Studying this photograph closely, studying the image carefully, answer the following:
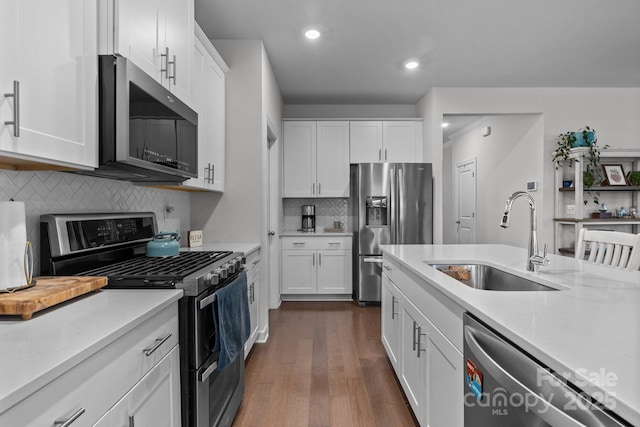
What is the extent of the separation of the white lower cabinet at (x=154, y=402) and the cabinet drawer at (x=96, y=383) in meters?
0.03

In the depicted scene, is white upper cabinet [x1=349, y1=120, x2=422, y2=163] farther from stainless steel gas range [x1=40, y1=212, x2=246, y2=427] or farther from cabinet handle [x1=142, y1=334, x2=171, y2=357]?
cabinet handle [x1=142, y1=334, x2=171, y2=357]

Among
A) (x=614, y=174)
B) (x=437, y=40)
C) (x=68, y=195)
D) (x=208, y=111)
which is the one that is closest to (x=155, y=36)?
(x=68, y=195)

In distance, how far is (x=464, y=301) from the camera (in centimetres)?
116

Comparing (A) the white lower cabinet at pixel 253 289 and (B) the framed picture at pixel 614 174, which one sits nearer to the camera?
(A) the white lower cabinet at pixel 253 289

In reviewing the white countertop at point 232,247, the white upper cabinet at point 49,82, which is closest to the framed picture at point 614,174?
the white countertop at point 232,247

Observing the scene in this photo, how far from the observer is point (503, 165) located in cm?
525

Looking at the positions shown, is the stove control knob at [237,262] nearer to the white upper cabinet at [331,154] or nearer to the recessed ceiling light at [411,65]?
the white upper cabinet at [331,154]

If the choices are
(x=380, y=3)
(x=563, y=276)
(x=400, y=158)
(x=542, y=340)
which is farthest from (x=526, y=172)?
(x=542, y=340)

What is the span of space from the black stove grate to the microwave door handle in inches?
44.6

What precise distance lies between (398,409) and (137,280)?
1.66 meters

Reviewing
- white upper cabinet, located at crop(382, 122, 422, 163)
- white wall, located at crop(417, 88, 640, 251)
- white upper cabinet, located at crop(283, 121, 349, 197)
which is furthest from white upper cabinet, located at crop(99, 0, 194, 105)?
white wall, located at crop(417, 88, 640, 251)

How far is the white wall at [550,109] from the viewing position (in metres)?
4.45

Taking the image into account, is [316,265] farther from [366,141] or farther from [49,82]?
[49,82]

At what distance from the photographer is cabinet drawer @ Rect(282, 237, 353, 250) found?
14.8 feet
